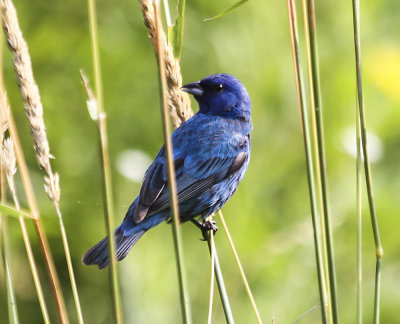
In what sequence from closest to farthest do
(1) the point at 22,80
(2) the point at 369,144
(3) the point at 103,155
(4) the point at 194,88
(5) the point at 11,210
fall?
1. (3) the point at 103,155
2. (5) the point at 11,210
3. (1) the point at 22,80
4. (4) the point at 194,88
5. (2) the point at 369,144

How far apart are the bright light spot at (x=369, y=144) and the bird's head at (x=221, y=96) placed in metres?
0.80

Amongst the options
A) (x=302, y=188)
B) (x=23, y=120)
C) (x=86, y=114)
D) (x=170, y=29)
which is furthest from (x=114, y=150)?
(x=170, y=29)

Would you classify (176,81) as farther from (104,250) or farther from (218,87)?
(218,87)

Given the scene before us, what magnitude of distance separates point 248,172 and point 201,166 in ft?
2.95

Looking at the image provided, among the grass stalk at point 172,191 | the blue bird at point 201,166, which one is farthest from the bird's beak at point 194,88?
the grass stalk at point 172,191

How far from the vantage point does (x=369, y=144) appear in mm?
3918

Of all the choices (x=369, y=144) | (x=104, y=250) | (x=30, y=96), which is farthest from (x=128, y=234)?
(x=369, y=144)

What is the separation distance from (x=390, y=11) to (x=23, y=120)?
254 cm

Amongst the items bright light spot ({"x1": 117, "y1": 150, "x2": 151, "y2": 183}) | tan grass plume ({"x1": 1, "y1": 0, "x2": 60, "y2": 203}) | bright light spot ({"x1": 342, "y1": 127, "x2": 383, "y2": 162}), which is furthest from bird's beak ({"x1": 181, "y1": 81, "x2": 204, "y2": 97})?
tan grass plume ({"x1": 1, "y1": 0, "x2": 60, "y2": 203})

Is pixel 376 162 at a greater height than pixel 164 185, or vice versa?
pixel 164 185

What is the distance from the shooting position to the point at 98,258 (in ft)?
8.30

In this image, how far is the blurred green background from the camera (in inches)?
142

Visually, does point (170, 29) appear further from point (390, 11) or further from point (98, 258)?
point (390, 11)

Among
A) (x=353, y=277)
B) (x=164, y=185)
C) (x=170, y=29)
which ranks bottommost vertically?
(x=353, y=277)
